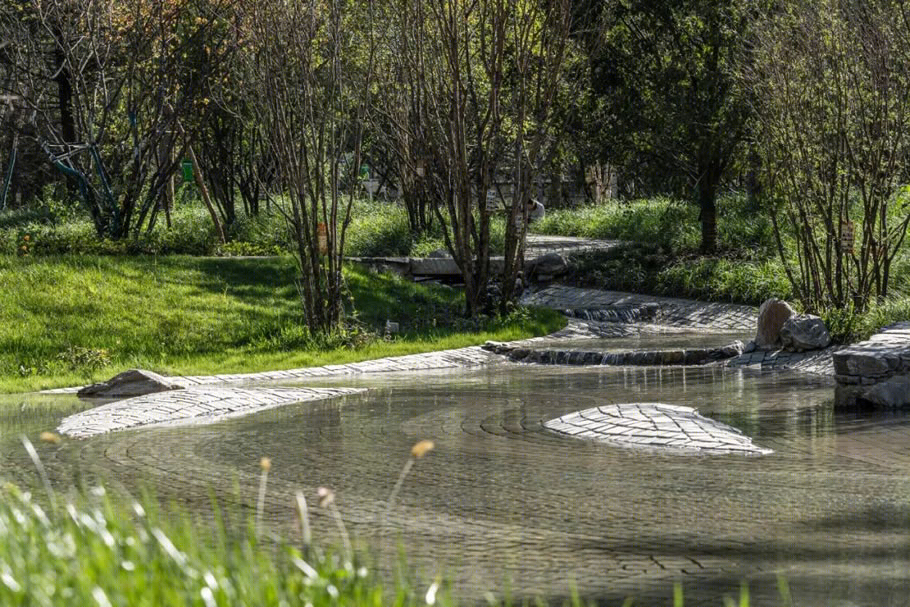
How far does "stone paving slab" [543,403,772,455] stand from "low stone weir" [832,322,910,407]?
1.73m

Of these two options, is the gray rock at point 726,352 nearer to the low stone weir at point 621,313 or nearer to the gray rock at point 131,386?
the low stone weir at point 621,313

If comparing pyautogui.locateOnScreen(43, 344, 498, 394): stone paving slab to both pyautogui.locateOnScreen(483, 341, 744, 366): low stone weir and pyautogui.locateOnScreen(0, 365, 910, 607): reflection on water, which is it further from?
pyautogui.locateOnScreen(0, 365, 910, 607): reflection on water

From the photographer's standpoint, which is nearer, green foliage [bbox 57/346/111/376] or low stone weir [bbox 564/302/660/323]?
green foliage [bbox 57/346/111/376]

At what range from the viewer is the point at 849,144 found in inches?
730

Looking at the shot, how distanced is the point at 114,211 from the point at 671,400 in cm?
1492

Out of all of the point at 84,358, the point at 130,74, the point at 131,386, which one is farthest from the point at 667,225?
the point at 131,386

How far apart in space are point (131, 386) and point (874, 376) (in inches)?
304

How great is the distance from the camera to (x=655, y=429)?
1117 centimetres

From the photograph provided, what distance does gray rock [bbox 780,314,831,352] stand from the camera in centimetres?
1808

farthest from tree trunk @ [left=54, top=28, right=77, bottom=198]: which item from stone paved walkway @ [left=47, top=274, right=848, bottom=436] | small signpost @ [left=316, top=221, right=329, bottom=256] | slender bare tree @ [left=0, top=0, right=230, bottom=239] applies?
small signpost @ [left=316, top=221, right=329, bottom=256]

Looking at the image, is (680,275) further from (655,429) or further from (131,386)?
(655,429)

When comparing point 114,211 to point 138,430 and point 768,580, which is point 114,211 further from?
point 768,580

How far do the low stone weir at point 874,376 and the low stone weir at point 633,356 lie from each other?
5.54 metres

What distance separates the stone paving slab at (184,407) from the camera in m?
12.5
